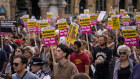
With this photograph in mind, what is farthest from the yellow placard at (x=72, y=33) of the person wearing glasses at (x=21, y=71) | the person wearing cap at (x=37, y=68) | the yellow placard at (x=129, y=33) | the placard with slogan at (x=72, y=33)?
the person wearing glasses at (x=21, y=71)

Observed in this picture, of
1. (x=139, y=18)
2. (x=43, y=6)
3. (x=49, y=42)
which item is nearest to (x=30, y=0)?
(x=43, y=6)

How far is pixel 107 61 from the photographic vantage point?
8523 millimetres

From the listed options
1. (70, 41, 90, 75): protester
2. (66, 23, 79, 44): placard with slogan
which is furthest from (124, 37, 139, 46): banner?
(70, 41, 90, 75): protester

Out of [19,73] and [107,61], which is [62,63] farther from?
[107,61]

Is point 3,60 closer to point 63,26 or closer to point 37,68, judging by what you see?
point 63,26

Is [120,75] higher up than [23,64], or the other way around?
[23,64]

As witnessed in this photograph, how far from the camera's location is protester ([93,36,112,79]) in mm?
8328

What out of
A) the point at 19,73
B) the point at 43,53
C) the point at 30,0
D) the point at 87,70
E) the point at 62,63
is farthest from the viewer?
the point at 30,0

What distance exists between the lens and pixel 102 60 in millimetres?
8414

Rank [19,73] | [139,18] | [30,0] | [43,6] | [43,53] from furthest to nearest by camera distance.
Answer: [30,0], [43,6], [139,18], [43,53], [19,73]

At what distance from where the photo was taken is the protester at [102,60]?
8328mm

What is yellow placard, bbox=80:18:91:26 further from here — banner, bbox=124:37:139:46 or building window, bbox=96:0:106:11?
building window, bbox=96:0:106:11

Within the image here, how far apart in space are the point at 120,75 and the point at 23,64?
6.56 feet

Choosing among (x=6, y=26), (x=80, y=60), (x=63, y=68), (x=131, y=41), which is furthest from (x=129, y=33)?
(x=6, y=26)
